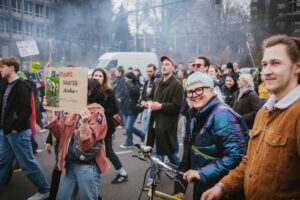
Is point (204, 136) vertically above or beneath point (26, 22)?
beneath

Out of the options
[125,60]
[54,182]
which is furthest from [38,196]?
[125,60]

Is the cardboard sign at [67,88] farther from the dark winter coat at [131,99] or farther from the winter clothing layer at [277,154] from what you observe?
the dark winter coat at [131,99]

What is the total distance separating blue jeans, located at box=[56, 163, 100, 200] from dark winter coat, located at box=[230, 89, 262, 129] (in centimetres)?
270

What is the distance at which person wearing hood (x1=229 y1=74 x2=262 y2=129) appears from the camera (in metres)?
4.24

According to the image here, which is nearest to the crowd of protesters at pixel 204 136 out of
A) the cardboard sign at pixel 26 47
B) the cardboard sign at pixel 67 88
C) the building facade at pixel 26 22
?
the cardboard sign at pixel 67 88

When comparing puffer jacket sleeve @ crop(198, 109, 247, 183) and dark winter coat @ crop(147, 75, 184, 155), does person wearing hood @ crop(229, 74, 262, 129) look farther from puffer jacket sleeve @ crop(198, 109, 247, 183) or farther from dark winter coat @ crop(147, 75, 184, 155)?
puffer jacket sleeve @ crop(198, 109, 247, 183)

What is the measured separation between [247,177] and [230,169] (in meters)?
0.25

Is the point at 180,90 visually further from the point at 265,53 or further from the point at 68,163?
the point at 265,53

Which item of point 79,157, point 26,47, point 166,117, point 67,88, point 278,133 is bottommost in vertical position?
point 79,157

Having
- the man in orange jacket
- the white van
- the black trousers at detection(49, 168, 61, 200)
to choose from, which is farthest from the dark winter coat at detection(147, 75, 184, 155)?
the white van

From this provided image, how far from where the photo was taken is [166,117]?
4152 millimetres

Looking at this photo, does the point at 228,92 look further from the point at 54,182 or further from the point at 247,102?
the point at 54,182

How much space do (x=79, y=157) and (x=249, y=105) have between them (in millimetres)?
2992

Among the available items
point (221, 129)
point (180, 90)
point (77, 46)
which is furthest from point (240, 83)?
point (77, 46)
